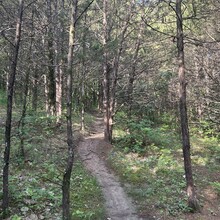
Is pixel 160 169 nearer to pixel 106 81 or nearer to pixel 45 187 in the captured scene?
pixel 45 187

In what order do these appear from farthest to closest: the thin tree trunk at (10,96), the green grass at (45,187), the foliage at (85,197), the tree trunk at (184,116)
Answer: the tree trunk at (184,116) < the foliage at (85,197) < the green grass at (45,187) < the thin tree trunk at (10,96)

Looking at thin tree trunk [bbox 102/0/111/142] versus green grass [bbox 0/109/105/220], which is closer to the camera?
green grass [bbox 0/109/105/220]

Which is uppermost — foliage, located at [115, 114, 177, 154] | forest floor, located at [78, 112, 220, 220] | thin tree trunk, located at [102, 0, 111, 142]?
A: thin tree trunk, located at [102, 0, 111, 142]

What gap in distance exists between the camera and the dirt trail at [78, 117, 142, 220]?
28.3 ft

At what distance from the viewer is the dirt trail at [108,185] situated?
8633 millimetres

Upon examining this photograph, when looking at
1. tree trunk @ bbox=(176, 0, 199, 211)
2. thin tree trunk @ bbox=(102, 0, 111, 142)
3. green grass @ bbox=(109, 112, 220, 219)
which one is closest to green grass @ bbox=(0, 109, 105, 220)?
green grass @ bbox=(109, 112, 220, 219)

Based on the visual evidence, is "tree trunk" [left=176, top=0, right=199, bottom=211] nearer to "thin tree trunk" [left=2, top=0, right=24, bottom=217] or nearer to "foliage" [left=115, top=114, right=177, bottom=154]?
"thin tree trunk" [left=2, top=0, right=24, bottom=217]

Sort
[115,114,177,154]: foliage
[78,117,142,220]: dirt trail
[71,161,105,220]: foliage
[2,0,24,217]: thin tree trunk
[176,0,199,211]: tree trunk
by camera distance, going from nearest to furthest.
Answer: [2,0,24,217]: thin tree trunk
[71,161,105,220]: foliage
[78,117,142,220]: dirt trail
[176,0,199,211]: tree trunk
[115,114,177,154]: foliage

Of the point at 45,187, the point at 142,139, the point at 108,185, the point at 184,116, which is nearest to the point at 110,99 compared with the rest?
the point at 142,139

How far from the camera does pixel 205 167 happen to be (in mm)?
12820

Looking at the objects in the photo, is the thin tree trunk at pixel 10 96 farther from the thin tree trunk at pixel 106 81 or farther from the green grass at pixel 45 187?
the thin tree trunk at pixel 106 81

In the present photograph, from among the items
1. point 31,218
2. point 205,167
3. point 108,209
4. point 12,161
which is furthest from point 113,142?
point 31,218


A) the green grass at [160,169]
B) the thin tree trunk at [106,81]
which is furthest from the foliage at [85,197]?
the thin tree trunk at [106,81]

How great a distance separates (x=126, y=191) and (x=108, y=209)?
1564mm
